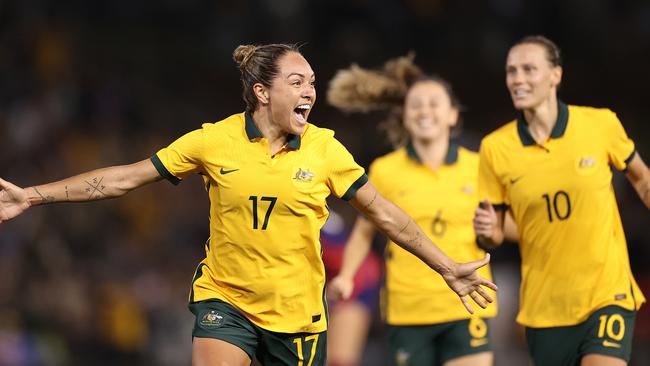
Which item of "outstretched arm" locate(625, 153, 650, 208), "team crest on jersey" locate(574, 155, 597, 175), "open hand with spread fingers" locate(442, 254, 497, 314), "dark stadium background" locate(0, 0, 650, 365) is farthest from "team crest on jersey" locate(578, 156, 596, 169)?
"dark stadium background" locate(0, 0, 650, 365)

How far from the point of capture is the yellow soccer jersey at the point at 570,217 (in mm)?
5848

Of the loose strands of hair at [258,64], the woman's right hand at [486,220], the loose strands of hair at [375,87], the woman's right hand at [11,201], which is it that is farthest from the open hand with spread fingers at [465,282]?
the loose strands of hair at [375,87]

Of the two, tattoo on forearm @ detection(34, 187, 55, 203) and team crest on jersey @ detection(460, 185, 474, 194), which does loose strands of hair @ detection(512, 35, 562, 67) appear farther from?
tattoo on forearm @ detection(34, 187, 55, 203)

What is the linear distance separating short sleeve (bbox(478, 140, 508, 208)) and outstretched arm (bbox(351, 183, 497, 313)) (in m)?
0.98

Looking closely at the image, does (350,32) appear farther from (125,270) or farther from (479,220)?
(479,220)

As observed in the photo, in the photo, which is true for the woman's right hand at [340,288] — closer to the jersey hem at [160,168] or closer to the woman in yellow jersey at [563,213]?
the woman in yellow jersey at [563,213]

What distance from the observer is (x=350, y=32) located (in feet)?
46.7

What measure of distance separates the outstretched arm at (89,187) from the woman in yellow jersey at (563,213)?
1.86m

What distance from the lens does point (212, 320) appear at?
5203mm

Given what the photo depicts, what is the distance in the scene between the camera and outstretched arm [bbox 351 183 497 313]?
17.2ft

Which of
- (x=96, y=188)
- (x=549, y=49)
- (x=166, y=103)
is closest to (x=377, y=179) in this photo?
(x=549, y=49)

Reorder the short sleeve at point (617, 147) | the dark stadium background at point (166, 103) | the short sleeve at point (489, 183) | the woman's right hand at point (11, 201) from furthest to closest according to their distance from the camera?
the dark stadium background at point (166, 103) < the short sleeve at point (489, 183) < the short sleeve at point (617, 147) < the woman's right hand at point (11, 201)

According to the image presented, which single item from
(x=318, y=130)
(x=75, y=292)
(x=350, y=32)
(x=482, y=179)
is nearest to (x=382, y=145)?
(x=350, y=32)

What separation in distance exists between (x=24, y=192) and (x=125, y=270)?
7.13m
